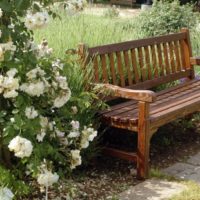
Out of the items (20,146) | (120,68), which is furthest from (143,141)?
(20,146)

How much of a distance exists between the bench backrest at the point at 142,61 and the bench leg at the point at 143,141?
68 centimetres

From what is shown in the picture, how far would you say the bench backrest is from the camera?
506 centimetres

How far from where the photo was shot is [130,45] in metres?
5.46

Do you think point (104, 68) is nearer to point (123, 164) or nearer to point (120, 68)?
point (120, 68)

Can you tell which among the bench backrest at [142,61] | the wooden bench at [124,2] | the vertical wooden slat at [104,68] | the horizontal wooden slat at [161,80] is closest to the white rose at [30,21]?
the bench backrest at [142,61]

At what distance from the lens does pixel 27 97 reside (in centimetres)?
323

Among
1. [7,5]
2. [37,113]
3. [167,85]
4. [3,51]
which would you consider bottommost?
[167,85]

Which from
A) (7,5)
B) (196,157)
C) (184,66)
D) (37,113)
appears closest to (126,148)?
(196,157)

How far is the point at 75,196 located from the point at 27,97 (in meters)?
1.16

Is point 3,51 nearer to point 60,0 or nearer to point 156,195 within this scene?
point 60,0

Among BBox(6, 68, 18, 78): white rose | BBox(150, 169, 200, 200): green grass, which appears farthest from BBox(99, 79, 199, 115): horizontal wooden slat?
BBox(6, 68, 18, 78): white rose

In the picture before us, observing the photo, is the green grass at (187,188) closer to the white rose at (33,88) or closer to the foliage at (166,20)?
the white rose at (33,88)

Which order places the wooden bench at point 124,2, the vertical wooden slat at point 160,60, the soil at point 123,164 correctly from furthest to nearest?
the wooden bench at point 124,2, the vertical wooden slat at point 160,60, the soil at point 123,164

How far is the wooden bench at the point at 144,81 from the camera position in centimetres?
448
